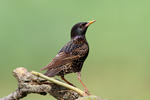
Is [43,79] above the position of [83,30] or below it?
below

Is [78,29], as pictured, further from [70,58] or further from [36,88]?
[36,88]

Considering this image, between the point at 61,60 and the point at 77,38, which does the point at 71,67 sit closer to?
the point at 61,60

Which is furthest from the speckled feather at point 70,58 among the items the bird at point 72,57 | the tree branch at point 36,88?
the tree branch at point 36,88

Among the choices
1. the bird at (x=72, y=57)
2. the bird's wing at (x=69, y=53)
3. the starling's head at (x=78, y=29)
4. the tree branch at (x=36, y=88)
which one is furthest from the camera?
the starling's head at (x=78, y=29)

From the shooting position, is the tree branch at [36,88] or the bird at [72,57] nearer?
the tree branch at [36,88]

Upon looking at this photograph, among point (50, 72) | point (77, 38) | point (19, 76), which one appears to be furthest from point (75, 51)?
point (19, 76)

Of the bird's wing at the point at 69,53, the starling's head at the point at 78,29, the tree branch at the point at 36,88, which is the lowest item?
the tree branch at the point at 36,88

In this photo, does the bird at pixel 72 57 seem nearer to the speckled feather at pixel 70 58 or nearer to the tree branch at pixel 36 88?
the speckled feather at pixel 70 58
